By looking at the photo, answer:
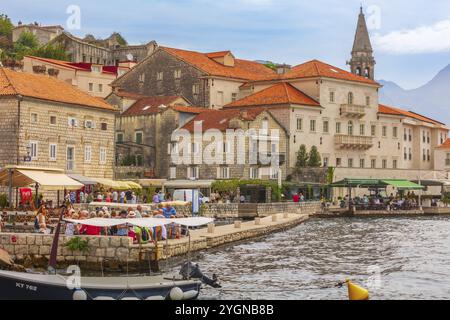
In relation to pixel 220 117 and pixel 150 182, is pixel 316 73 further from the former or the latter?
pixel 150 182

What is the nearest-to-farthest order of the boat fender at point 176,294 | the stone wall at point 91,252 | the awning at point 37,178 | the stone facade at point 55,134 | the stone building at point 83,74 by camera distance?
the boat fender at point 176,294 < the stone wall at point 91,252 < the awning at point 37,178 < the stone facade at point 55,134 < the stone building at point 83,74

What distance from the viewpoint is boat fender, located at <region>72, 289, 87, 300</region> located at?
20.8 m

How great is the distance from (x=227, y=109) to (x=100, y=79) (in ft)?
72.1

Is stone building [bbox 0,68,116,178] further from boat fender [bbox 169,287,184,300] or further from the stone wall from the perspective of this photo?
boat fender [bbox 169,287,184,300]

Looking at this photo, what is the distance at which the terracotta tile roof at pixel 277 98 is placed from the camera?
78625 millimetres

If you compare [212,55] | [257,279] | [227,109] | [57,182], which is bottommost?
[257,279]

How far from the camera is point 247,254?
119 ft

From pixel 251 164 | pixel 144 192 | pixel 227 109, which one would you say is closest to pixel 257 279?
pixel 144 192

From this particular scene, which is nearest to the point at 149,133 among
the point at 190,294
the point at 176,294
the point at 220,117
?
the point at 220,117

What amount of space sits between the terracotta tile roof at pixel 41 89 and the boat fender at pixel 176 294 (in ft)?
108

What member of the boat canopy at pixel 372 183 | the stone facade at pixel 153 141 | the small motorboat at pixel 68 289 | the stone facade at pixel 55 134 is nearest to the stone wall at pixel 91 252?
the small motorboat at pixel 68 289

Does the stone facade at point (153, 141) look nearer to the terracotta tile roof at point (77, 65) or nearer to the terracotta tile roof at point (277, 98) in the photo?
the terracotta tile roof at point (277, 98)

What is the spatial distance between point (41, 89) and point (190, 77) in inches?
1227
